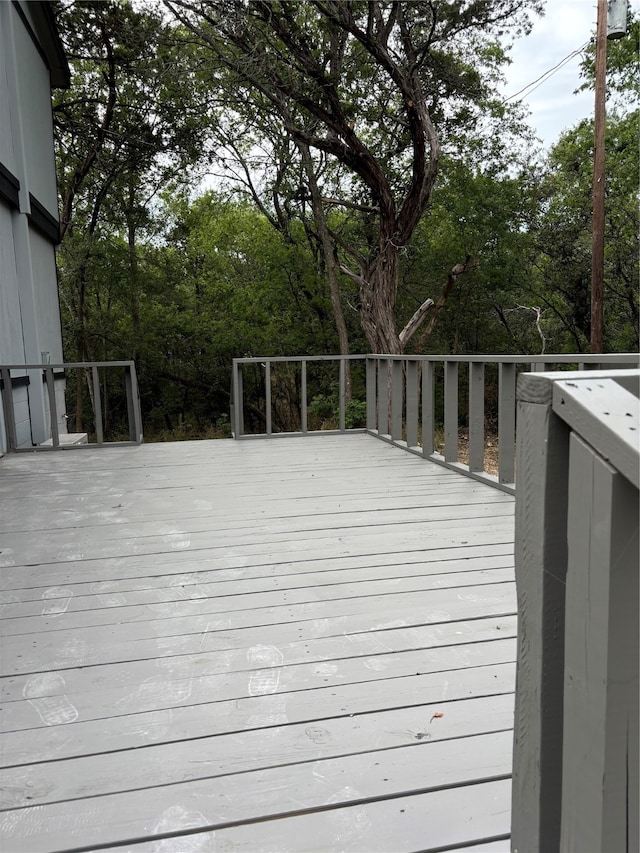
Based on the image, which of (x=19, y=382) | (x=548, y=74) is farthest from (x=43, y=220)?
(x=548, y=74)

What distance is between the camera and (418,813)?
121 centimetres

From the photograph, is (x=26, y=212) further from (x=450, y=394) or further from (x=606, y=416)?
(x=606, y=416)

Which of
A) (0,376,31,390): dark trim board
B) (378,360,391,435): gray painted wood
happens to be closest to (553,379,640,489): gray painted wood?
(378,360,391,435): gray painted wood

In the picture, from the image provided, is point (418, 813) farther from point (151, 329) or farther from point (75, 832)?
point (151, 329)

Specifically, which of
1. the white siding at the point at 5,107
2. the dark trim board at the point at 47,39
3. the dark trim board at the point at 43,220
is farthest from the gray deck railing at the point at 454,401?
the dark trim board at the point at 47,39

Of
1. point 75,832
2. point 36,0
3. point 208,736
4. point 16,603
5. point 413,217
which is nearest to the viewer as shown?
point 75,832

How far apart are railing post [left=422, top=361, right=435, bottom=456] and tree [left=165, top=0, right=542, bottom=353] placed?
164 inches

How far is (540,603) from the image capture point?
2.68ft

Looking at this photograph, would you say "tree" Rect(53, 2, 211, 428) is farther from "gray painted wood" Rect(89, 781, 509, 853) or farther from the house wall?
"gray painted wood" Rect(89, 781, 509, 853)

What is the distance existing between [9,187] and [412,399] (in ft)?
13.7

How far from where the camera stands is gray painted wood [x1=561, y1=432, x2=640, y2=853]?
2.25ft

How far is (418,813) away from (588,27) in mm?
13005

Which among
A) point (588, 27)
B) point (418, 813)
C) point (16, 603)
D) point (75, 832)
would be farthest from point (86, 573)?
point (588, 27)

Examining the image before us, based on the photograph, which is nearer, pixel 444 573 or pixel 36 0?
pixel 444 573
